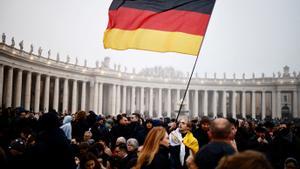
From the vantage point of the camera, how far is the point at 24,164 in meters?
7.16

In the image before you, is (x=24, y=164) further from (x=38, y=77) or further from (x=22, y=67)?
(x=38, y=77)

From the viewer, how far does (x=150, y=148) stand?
21.6ft

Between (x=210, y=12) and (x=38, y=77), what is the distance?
5250 cm

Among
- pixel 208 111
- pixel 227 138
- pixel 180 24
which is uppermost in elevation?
pixel 180 24

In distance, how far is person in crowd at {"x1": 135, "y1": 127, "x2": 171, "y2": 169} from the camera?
634cm

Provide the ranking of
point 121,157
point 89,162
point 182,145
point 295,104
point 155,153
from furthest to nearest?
point 295,104
point 182,145
point 121,157
point 89,162
point 155,153

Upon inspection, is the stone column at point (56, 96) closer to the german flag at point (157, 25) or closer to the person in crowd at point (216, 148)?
the german flag at point (157, 25)

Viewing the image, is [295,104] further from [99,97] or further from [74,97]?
[74,97]

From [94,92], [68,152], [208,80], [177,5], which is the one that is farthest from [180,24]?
[208,80]

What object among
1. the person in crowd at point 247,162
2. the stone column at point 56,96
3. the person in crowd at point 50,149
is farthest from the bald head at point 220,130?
the stone column at point 56,96

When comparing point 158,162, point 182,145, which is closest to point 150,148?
point 158,162

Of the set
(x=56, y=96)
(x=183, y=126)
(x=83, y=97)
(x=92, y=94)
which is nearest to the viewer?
(x=183, y=126)

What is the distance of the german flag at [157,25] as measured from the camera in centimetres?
1190

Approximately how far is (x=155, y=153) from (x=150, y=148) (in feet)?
0.57
